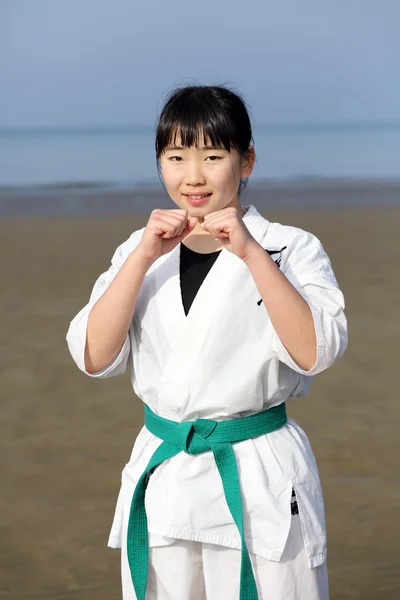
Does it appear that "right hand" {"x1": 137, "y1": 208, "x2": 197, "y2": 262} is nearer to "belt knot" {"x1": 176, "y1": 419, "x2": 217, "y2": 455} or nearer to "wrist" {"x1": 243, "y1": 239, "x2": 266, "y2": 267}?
"wrist" {"x1": 243, "y1": 239, "x2": 266, "y2": 267}

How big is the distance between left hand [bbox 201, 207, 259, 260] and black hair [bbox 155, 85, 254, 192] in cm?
18

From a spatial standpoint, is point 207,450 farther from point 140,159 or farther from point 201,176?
point 140,159

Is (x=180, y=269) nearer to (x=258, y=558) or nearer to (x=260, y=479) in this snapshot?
(x=260, y=479)

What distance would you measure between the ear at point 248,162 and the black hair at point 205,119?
0.01m

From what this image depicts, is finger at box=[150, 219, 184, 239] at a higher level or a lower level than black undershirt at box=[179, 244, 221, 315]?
higher

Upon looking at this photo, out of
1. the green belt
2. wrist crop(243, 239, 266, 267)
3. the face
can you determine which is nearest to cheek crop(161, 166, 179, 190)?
the face

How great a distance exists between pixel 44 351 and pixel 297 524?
14.6ft

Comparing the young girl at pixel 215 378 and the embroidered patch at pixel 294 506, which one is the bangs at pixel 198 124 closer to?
the young girl at pixel 215 378

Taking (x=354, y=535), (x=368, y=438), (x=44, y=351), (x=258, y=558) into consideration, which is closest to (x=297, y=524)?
(x=258, y=558)

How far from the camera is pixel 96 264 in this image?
29.0ft

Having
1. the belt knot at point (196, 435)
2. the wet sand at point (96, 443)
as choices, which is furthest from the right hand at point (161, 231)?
the wet sand at point (96, 443)

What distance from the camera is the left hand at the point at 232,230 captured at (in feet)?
A: 6.43

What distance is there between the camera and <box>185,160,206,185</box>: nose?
81.0 inches

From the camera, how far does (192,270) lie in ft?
7.22
